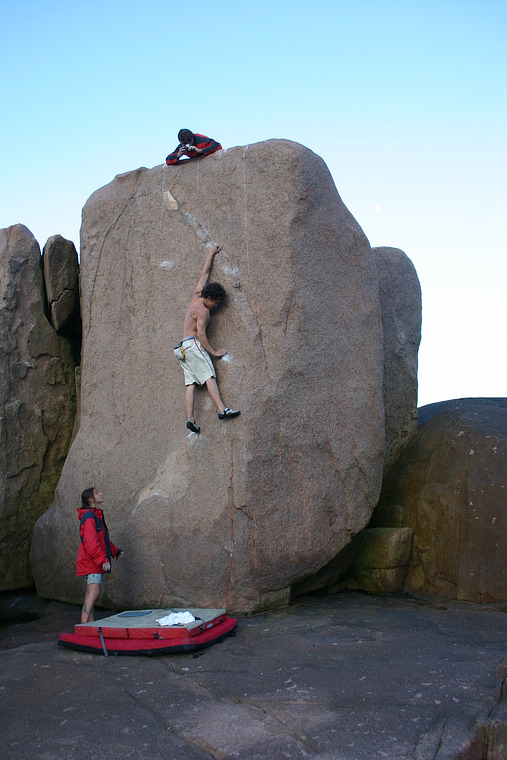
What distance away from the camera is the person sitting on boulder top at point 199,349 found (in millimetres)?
6695

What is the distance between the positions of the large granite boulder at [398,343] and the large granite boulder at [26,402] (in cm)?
393

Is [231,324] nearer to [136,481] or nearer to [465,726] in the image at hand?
[136,481]

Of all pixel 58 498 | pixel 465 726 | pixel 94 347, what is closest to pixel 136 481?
pixel 58 498

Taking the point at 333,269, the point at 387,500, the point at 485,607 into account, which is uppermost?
the point at 333,269

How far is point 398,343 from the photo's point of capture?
27.3 ft

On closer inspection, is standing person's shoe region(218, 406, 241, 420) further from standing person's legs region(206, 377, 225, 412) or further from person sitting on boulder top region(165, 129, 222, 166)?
person sitting on boulder top region(165, 129, 222, 166)

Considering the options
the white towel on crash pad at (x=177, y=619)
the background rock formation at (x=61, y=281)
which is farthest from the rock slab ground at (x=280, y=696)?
the background rock formation at (x=61, y=281)

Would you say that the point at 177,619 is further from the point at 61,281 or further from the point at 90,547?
the point at 61,281

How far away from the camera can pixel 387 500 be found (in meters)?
8.19

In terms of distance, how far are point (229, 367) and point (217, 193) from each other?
185 centimetres

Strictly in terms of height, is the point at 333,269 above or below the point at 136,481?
above

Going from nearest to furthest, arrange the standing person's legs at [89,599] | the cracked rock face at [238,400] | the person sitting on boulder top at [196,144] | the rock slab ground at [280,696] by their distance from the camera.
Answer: the rock slab ground at [280,696]
the standing person's legs at [89,599]
the cracked rock face at [238,400]
the person sitting on boulder top at [196,144]

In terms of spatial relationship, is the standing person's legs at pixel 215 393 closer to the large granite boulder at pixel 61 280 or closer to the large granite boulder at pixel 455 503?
the large granite boulder at pixel 455 503

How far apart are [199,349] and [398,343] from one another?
2.76 m
